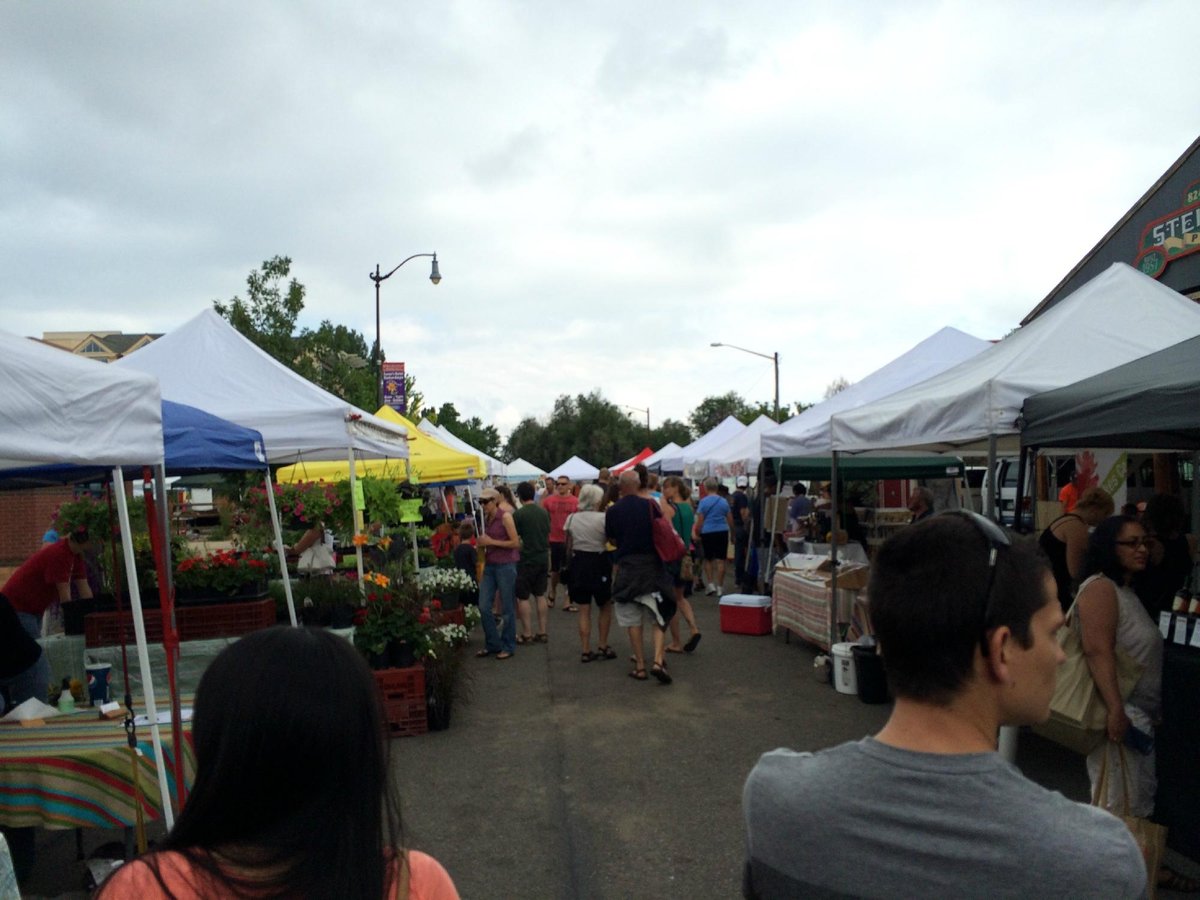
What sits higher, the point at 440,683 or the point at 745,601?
the point at 440,683

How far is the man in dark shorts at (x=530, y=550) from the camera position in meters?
10.4

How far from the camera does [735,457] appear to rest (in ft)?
57.0

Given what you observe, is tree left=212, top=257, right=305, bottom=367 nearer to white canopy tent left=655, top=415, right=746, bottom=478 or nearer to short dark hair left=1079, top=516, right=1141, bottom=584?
white canopy tent left=655, top=415, right=746, bottom=478

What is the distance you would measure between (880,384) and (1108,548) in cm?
672

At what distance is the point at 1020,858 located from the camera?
1.15 metres

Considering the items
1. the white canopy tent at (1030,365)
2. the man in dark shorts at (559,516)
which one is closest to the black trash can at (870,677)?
the white canopy tent at (1030,365)

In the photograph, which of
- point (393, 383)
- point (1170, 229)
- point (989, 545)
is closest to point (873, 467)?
point (1170, 229)

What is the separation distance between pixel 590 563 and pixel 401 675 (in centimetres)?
300

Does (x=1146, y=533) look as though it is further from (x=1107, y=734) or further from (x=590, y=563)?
(x=590, y=563)

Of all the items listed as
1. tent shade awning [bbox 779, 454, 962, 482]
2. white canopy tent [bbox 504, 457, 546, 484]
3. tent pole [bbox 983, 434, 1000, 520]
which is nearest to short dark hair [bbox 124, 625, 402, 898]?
tent pole [bbox 983, 434, 1000, 520]

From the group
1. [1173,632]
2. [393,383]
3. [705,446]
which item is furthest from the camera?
[393,383]

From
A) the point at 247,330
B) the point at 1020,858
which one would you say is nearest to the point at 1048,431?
the point at 1020,858

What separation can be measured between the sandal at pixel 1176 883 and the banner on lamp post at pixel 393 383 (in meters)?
22.9

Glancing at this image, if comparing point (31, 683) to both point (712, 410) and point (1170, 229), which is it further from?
point (712, 410)
